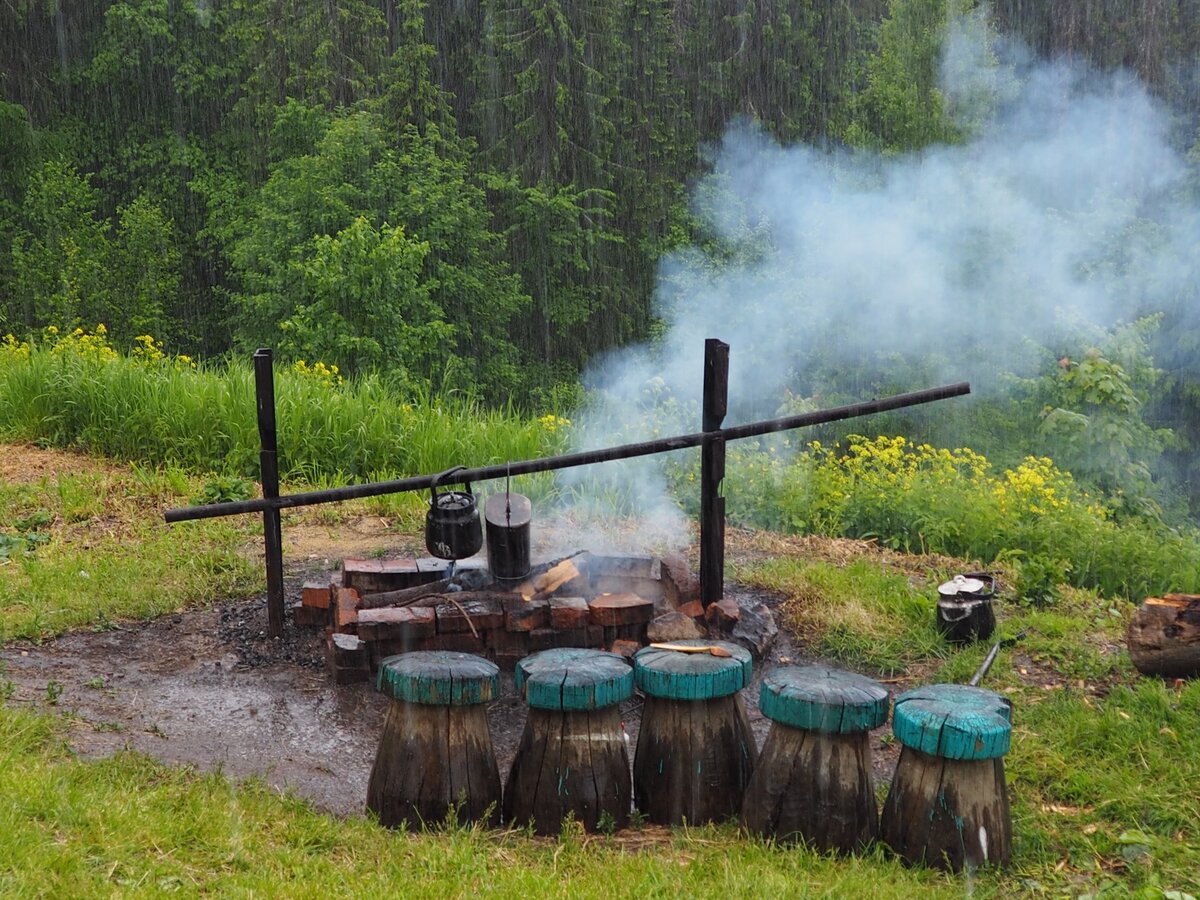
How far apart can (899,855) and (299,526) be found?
16.1 ft

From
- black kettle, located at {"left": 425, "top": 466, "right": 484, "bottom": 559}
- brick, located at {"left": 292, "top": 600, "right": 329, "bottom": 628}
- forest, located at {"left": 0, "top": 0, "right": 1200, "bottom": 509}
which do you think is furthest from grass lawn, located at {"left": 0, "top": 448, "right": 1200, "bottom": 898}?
forest, located at {"left": 0, "top": 0, "right": 1200, "bottom": 509}

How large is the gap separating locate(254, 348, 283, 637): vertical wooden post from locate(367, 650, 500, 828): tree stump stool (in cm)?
182

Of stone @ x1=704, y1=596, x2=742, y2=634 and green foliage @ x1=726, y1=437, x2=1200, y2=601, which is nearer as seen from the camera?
stone @ x1=704, y1=596, x2=742, y2=634

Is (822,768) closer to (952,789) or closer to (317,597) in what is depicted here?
(952,789)

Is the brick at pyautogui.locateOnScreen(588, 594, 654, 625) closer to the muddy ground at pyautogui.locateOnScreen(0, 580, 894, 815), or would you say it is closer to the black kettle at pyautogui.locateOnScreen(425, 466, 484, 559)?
the muddy ground at pyautogui.locateOnScreen(0, 580, 894, 815)

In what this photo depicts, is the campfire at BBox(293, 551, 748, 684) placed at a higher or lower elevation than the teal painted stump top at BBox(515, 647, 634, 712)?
lower

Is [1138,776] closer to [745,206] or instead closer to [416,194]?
[416,194]

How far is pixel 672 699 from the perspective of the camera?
4145mm

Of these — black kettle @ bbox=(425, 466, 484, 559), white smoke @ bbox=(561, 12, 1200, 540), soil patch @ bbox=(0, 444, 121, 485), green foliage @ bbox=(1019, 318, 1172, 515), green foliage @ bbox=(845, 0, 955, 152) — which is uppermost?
green foliage @ bbox=(845, 0, 955, 152)

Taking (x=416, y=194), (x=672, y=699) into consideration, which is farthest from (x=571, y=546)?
(x=416, y=194)

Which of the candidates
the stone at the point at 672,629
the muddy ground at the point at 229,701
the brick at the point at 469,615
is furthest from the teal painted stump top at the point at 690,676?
the brick at the point at 469,615

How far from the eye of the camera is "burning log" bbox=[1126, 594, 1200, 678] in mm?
5031

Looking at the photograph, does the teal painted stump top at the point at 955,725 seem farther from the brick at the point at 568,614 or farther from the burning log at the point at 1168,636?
the brick at the point at 568,614

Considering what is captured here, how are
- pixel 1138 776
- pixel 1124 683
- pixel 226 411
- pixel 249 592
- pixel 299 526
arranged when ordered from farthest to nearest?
pixel 226 411 → pixel 299 526 → pixel 249 592 → pixel 1124 683 → pixel 1138 776
